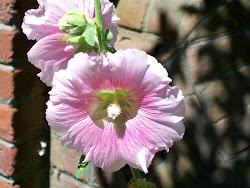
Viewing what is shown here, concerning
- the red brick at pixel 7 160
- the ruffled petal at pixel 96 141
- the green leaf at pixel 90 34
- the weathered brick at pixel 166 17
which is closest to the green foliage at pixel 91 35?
the green leaf at pixel 90 34

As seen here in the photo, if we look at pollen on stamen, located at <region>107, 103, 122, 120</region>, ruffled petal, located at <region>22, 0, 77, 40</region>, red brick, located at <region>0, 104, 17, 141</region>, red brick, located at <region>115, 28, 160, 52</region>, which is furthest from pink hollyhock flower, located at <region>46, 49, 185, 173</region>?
red brick, located at <region>0, 104, 17, 141</region>

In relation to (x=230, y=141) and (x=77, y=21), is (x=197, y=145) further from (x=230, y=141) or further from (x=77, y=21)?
(x=77, y=21)

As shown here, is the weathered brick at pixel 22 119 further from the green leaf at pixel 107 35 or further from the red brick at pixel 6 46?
the green leaf at pixel 107 35

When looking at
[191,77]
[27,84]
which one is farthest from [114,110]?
[27,84]

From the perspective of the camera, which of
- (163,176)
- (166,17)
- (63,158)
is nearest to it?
(166,17)

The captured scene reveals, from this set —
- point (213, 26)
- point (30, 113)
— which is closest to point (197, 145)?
point (213, 26)

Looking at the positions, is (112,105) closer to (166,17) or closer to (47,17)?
(47,17)
